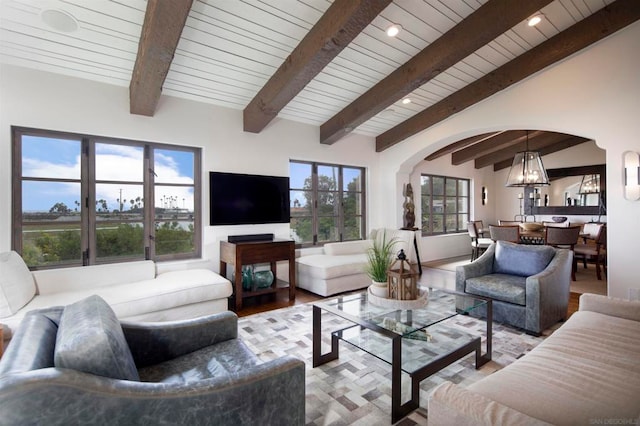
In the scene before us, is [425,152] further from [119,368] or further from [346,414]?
[119,368]

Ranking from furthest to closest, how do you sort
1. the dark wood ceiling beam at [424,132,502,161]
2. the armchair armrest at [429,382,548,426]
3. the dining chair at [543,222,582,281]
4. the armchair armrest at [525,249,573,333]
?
the dark wood ceiling beam at [424,132,502,161] → the dining chair at [543,222,582,281] → the armchair armrest at [525,249,573,333] → the armchair armrest at [429,382,548,426]

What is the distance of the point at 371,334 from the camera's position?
250 centimetres

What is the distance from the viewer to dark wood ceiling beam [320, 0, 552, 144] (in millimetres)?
3115

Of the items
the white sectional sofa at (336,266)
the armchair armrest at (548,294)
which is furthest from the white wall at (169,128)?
the armchair armrest at (548,294)

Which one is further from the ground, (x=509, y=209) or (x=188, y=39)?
(x=188, y=39)

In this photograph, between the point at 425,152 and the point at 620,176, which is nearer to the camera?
the point at 620,176

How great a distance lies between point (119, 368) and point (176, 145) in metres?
3.49

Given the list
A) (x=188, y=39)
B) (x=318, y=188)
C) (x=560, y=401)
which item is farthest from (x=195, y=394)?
(x=318, y=188)

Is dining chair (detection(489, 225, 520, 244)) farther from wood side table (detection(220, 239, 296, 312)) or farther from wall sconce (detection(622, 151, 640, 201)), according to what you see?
wood side table (detection(220, 239, 296, 312))

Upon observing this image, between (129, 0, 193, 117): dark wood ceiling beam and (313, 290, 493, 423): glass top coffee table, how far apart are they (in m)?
2.60

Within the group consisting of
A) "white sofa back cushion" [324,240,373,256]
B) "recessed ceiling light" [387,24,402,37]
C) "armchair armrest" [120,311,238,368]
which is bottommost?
"armchair armrest" [120,311,238,368]

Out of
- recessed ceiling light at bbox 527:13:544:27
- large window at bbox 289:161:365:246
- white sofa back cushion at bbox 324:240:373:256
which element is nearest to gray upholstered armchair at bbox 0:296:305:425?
white sofa back cushion at bbox 324:240:373:256

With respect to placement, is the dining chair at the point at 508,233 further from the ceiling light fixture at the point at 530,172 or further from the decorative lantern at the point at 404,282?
the decorative lantern at the point at 404,282

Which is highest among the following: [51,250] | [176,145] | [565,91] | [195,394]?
[565,91]
